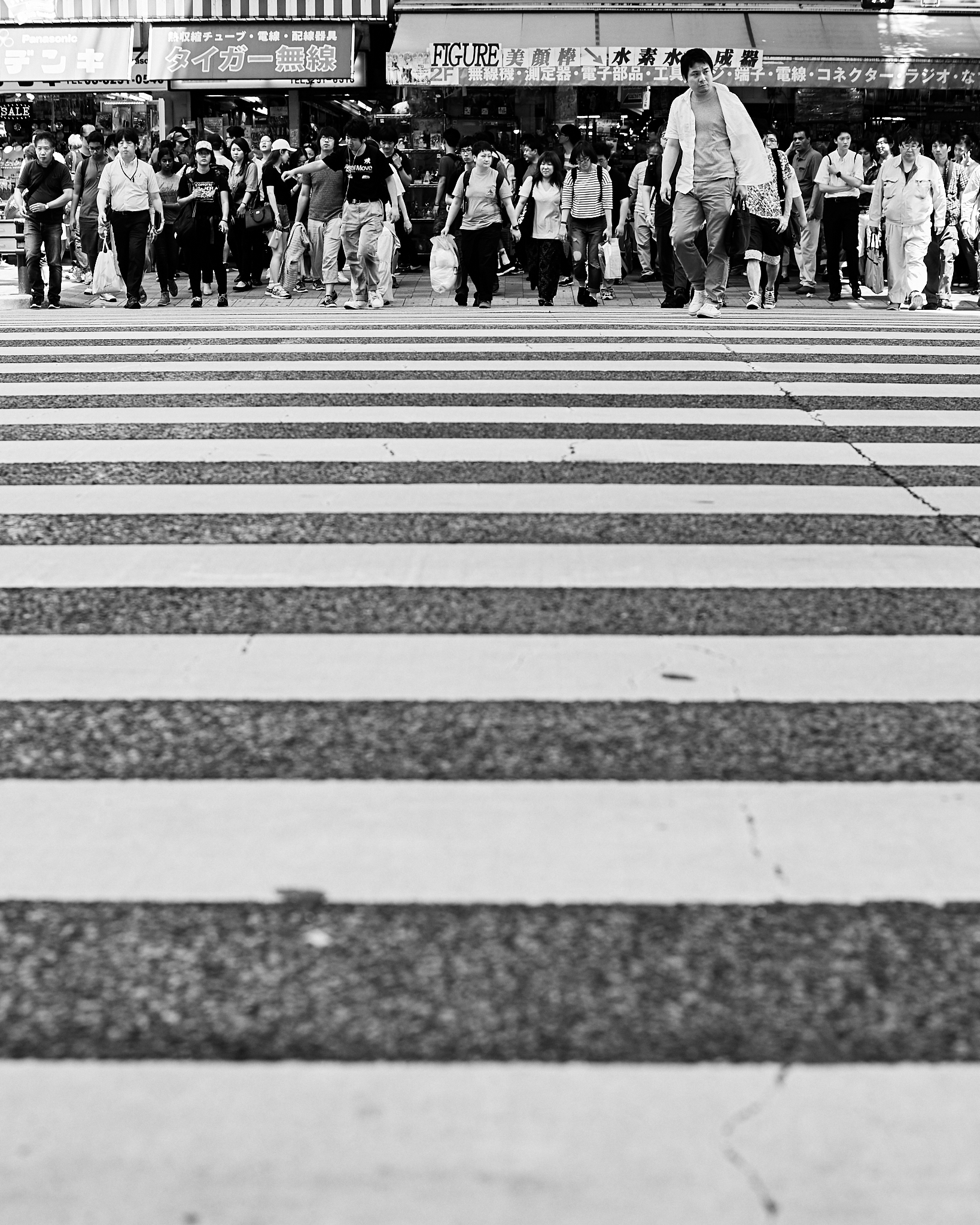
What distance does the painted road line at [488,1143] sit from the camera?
2182 millimetres

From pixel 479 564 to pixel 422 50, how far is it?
19.0 m

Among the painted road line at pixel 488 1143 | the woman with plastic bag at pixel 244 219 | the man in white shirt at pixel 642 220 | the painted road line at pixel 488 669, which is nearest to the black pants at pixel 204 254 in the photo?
the woman with plastic bag at pixel 244 219

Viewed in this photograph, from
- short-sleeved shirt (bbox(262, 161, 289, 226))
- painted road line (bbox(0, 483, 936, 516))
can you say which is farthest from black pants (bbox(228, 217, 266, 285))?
painted road line (bbox(0, 483, 936, 516))

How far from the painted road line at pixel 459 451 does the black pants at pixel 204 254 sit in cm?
939

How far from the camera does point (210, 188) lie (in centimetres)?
1716

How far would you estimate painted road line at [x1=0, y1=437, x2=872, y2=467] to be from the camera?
7.33 meters

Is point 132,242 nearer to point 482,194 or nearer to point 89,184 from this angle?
Result: point 482,194

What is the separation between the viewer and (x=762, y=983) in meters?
2.74

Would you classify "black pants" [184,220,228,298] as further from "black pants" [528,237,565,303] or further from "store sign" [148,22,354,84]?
"store sign" [148,22,354,84]

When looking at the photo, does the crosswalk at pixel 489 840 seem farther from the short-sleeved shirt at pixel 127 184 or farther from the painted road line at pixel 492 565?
the short-sleeved shirt at pixel 127 184

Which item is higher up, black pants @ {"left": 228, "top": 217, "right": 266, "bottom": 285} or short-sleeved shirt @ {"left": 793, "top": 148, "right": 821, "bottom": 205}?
short-sleeved shirt @ {"left": 793, "top": 148, "right": 821, "bottom": 205}

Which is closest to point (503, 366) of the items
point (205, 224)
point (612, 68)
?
point (205, 224)

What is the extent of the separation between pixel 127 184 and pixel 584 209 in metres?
4.55

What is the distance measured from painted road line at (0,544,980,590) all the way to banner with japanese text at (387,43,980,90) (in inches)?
723
